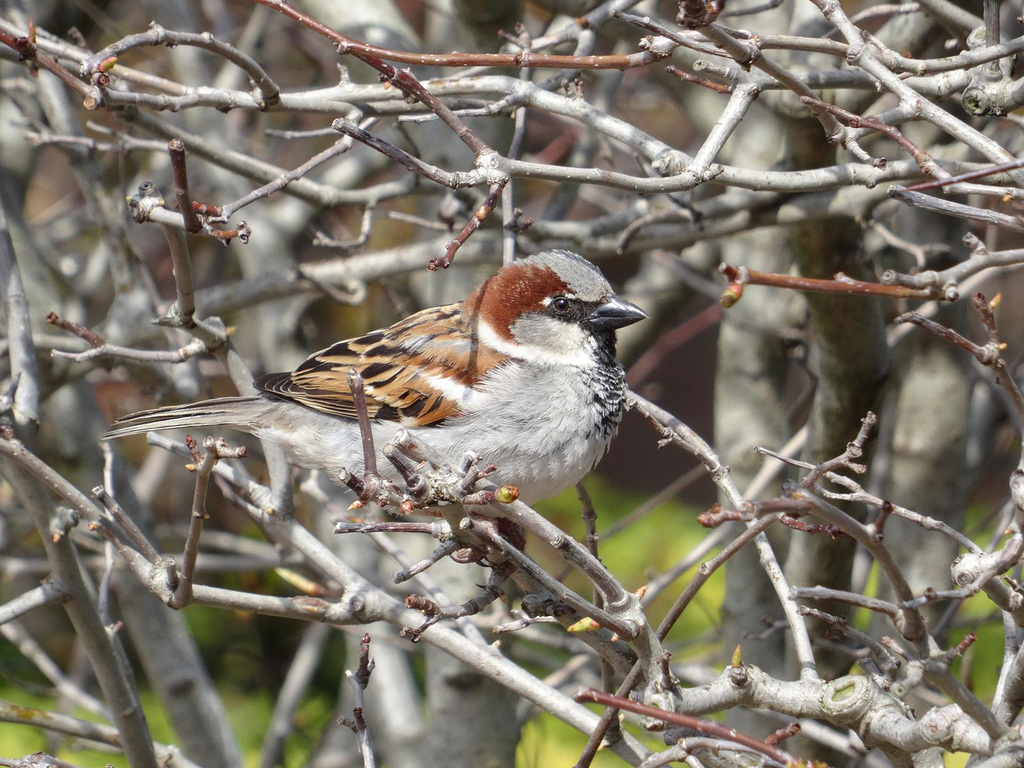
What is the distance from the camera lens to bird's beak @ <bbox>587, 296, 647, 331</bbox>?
8.59 feet

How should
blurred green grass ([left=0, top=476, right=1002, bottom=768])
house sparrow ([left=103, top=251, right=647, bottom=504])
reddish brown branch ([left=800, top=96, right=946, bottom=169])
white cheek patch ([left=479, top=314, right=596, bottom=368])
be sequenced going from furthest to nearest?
blurred green grass ([left=0, top=476, right=1002, bottom=768])
white cheek patch ([left=479, top=314, right=596, bottom=368])
house sparrow ([left=103, top=251, right=647, bottom=504])
reddish brown branch ([left=800, top=96, right=946, bottom=169])

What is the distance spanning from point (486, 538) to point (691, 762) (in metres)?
0.42

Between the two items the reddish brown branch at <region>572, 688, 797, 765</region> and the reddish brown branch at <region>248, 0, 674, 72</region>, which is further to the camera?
the reddish brown branch at <region>248, 0, 674, 72</region>

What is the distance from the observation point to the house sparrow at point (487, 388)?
255 cm

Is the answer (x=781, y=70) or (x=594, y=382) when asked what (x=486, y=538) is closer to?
(x=781, y=70)

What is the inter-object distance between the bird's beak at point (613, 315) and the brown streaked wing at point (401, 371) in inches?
10.5

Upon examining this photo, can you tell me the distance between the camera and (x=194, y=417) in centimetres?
283

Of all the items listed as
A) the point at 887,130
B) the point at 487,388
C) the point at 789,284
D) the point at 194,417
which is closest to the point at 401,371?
the point at 487,388

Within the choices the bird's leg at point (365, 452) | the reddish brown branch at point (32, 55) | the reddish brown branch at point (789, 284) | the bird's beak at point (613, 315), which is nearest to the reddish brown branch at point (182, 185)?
the reddish brown branch at point (32, 55)

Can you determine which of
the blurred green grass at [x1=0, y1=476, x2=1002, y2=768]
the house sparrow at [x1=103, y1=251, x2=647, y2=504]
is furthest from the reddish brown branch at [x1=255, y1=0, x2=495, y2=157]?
the blurred green grass at [x1=0, y1=476, x2=1002, y2=768]

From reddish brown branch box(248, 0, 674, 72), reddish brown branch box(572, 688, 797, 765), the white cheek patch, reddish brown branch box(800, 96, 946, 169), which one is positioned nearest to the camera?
reddish brown branch box(572, 688, 797, 765)

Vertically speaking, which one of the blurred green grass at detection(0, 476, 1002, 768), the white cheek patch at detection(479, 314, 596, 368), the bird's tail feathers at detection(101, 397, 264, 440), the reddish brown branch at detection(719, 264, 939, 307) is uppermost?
the reddish brown branch at detection(719, 264, 939, 307)

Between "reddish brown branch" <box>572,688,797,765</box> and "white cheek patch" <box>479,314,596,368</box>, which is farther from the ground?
"reddish brown branch" <box>572,688,797,765</box>

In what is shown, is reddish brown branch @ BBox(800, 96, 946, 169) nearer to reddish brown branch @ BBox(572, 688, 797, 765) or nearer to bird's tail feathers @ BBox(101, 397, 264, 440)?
reddish brown branch @ BBox(572, 688, 797, 765)
